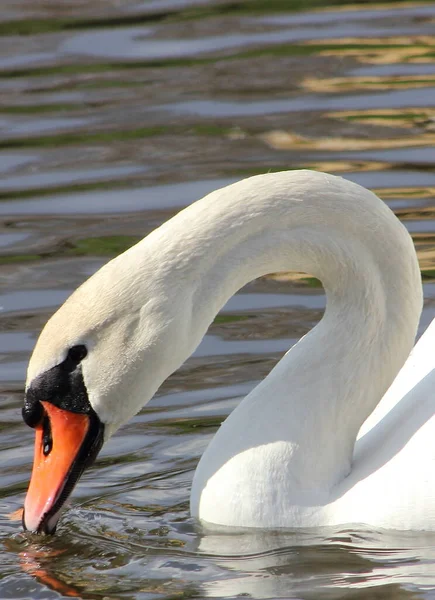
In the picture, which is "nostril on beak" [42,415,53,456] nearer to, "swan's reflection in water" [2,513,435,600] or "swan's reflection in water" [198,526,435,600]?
"swan's reflection in water" [2,513,435,600]

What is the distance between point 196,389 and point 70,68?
584cm

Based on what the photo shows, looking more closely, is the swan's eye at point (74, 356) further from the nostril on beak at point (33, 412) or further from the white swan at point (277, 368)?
the nostril on beak at point (33, 412)

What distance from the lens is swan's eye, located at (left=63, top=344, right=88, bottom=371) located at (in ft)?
17.7

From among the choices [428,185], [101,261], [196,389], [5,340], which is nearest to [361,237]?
[196,389]

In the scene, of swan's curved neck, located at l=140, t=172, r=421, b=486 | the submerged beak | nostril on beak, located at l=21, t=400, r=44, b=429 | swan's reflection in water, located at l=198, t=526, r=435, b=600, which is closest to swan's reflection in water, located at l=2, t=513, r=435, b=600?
swan's reflection in water, located at l=198, t=526, r=435, b=600

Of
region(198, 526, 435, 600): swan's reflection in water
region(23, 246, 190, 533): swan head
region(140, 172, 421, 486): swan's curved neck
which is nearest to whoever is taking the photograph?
region(198, 526, 435, 600): swan's reflection in water

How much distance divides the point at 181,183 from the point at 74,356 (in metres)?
4.71

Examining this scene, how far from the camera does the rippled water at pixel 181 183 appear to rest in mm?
5508

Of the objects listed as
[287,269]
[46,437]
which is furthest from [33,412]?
[287,269]

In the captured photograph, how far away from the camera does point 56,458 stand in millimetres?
5590

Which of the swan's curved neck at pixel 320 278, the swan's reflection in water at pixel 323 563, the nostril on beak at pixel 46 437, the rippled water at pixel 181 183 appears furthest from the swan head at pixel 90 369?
the swan's reflection in water at pixel 323 563

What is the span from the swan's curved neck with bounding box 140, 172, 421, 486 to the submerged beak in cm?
46

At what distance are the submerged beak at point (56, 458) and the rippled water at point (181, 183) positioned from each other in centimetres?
19

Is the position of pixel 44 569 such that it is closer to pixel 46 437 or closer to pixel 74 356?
pixel 46 437
